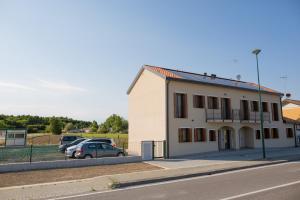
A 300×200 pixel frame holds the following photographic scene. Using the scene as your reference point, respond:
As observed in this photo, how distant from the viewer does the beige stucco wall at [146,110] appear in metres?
20.9

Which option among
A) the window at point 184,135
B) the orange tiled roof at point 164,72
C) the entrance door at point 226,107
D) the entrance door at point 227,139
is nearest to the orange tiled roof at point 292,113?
the entrance door at point 227,139

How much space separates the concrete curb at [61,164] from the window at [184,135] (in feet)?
16.0

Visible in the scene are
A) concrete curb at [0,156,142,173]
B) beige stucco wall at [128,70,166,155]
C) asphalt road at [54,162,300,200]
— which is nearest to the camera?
asphalt road at [54,162,300,200]

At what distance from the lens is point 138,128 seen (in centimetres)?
2411

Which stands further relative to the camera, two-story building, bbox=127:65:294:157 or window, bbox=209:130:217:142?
window, bbox=209:130:217:142

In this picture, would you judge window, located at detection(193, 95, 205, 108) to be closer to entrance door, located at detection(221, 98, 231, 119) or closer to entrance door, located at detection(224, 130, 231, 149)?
entrance door, located at detection(221, 98, 231, 119)

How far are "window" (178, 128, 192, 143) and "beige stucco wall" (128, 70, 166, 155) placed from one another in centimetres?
157

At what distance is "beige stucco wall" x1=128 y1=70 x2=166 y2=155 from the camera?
20881mm

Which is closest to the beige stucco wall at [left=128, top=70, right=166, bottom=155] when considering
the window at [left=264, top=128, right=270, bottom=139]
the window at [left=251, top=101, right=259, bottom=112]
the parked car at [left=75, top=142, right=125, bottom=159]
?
the parked car at [left=75, top=142, right=125, bottom=159]

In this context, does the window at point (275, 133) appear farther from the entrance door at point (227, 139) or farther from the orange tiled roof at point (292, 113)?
the orange tiled roof at point (292, 113)

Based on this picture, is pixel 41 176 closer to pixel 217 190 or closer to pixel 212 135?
pixel 217 190

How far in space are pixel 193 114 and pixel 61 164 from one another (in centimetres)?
1194

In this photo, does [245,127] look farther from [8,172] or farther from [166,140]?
[8,172]

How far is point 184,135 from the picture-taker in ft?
69.3
